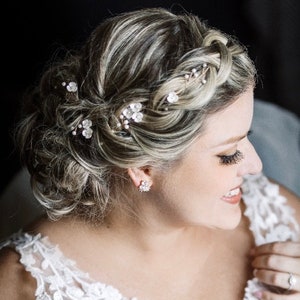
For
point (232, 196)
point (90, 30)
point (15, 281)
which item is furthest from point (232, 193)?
point (90, 30)

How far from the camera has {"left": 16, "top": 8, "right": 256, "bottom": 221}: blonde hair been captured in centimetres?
131

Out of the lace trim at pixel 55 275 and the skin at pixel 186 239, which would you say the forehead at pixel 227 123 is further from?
the lace trim at pixel 55 275

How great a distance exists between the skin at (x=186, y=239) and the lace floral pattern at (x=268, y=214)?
0.03m

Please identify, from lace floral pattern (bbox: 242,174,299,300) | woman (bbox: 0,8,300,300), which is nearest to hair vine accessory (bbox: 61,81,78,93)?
woman (bbox: 0,8,300,300)

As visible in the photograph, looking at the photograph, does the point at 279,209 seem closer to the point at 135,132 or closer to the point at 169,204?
the point at 169,204

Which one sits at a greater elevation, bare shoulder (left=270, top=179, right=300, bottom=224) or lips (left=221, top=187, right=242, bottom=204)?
lips (left=221, top=187, right=242, bottom=204)

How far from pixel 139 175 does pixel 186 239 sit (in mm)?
326

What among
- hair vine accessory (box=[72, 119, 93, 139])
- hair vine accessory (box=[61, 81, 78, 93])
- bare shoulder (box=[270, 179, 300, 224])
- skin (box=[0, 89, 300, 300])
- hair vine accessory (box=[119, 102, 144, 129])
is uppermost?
hair vine accessory (box=[61, 81, 78, 93])

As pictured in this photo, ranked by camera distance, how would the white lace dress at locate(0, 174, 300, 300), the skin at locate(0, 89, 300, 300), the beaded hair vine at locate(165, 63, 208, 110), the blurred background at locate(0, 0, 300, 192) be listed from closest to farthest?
the beaded hair vine at locate(165, 63, 208, 110), the skin at locate(0, 89, 300, 300), the white lace dress at locate(0, 174, 300, 300), the blurred background at locate(0, 0, 300, 192)

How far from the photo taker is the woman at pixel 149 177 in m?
1.32

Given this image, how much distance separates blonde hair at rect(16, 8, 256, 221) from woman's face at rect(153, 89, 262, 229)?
0.03 meters

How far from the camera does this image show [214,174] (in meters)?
1.41

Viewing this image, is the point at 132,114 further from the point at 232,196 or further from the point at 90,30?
the point at 90,30

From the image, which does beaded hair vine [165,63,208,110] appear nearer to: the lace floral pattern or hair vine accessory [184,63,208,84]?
hair vine accessory [184,63,208,84]
